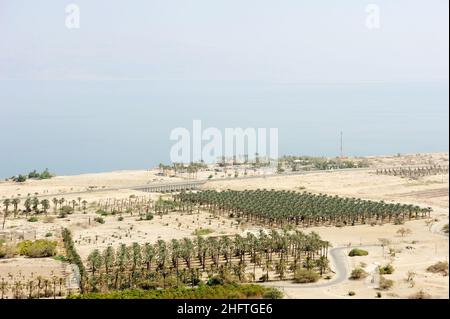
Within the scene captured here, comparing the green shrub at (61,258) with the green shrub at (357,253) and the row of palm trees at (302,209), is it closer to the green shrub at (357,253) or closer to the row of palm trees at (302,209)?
the row of palm trees at (302,209)

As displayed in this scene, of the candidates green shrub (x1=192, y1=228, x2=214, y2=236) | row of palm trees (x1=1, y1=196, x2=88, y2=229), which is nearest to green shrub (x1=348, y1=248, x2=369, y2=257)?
green shrub (x1=192, y1=228, x2=214, y2=236)

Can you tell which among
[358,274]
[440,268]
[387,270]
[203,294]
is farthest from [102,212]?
[440,268]

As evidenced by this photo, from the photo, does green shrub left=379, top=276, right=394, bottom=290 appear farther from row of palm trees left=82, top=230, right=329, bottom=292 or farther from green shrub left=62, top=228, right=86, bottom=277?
green shrub left=62, top=228, right=86, bottom=277

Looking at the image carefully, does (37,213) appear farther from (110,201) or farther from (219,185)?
(219,185)

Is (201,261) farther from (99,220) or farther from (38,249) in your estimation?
(99,220)

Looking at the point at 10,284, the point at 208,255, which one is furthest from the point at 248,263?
the point at 10,284

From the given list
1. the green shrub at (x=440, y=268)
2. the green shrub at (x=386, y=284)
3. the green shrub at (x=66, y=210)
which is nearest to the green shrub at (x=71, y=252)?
the green shrub at (x=66, y=210)
